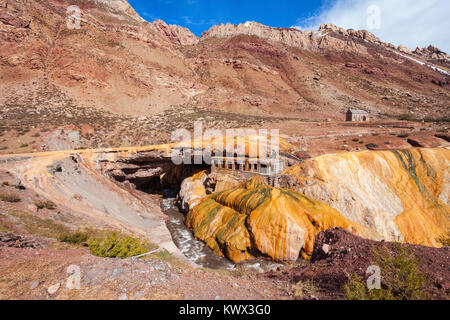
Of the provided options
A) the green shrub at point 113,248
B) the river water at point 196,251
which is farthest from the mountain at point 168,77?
the green shrub at point 113,248

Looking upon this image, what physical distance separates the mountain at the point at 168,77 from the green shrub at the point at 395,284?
2582 centimetres

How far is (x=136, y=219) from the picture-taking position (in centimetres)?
1258

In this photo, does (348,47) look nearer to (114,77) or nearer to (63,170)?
(114,77)

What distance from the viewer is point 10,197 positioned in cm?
845

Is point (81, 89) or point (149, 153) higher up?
point (81, 89)

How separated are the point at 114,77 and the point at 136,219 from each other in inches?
1548

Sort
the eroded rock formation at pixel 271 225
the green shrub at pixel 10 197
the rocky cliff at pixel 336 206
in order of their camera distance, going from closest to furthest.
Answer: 1. the green shrub at pixel 10 197
2. the eroded rock formation at pixel 271 225
3. the rocky cliff at pixel 336 206

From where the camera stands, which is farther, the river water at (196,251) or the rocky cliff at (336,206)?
the rocky cliff at (336,206)

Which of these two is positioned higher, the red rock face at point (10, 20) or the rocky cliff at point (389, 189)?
the red rock face at point (10, 20)

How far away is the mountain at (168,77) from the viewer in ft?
99.7

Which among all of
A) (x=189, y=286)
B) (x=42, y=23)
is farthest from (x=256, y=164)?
(x=42, y=23)

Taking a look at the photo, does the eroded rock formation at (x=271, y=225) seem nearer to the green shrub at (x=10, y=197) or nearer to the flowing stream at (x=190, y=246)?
the flowing stream at (x=190, y=246)

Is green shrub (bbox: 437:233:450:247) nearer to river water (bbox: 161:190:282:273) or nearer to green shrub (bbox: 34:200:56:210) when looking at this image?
river water (bbox: 161:190:282:273)

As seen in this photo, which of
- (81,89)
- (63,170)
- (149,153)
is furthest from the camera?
(81,89)
